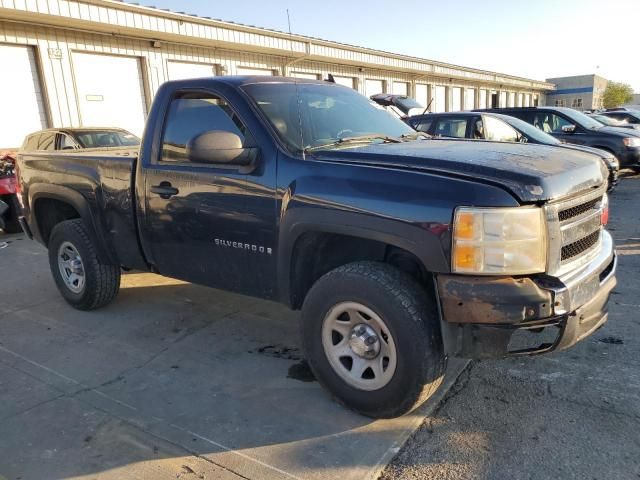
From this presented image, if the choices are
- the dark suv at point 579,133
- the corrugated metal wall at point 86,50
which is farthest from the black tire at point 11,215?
the dark suv at point 579,133

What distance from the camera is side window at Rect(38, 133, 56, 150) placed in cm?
927

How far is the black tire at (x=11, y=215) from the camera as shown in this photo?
8914mm

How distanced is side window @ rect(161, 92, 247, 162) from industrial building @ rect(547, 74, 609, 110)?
58.9m

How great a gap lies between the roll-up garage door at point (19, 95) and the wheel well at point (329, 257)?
10862 millimetres

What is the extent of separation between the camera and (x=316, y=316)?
2.98m

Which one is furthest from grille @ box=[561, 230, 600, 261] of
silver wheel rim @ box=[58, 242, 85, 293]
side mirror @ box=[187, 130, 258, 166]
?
silver wheel rim @ box=[58, 242, 85, 293]

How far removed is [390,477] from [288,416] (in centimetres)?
76

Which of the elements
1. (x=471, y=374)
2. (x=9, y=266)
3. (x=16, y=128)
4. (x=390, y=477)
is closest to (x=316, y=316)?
(x=390, y=477)

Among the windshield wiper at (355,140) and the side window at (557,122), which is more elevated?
the windshield wiper at (355,140)

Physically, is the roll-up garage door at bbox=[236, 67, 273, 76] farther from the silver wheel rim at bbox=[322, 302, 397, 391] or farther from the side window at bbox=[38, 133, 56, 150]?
the silver wheel rim at bbox=[322, 302, 397, 391]

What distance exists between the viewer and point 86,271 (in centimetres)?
460

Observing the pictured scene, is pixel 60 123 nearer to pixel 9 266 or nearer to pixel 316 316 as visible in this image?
pixel 9 266

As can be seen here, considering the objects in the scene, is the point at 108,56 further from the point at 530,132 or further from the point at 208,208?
the point at 208,208

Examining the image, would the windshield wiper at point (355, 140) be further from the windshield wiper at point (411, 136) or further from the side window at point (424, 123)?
the side window at point (424, 123)
